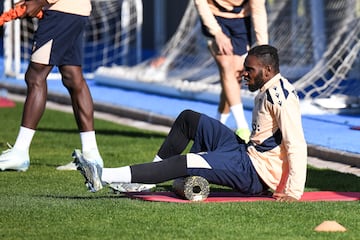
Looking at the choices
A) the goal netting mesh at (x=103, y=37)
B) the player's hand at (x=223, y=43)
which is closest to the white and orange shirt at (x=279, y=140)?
the player's hand at (x=223, y=43)

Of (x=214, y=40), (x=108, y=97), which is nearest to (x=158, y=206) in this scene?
(x=214, y=40)

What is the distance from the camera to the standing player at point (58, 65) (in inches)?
354

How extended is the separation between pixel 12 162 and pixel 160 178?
6.69ft

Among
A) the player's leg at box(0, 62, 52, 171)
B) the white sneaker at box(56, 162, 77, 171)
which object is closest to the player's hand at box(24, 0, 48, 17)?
the player's leg at box(0, 62, 52, 171)

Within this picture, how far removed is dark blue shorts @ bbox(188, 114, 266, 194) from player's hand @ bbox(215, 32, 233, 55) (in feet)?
9.14

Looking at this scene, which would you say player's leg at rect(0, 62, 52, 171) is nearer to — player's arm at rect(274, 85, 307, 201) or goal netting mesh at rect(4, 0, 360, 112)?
player's arm at rect(274, 85, 307, 201)

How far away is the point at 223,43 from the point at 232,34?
33cm

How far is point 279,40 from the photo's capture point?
1631 cm

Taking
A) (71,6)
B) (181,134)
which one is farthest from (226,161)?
(71,6)

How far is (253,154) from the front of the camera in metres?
7.40

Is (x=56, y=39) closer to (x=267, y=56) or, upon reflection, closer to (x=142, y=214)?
(x=267, y=56)

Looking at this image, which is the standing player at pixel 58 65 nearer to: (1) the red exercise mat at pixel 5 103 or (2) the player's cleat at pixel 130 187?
(2) the player's cleat at pixel 130 187

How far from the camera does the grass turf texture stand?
622 cm

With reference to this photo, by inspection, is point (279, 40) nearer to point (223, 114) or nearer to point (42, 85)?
point (223, 114)
